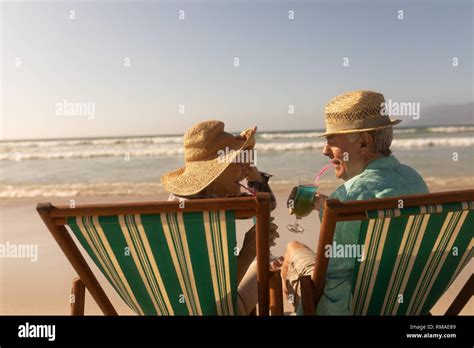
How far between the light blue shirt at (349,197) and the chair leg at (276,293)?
173 millimetres

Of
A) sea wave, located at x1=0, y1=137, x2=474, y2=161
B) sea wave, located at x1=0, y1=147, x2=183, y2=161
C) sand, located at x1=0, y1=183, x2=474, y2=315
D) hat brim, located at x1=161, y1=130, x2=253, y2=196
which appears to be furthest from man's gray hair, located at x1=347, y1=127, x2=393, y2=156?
sea wave, located at x1=0, y1=147, x2=183, y2=161

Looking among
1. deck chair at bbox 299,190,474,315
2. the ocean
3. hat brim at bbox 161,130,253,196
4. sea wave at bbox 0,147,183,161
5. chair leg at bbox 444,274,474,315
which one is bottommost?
sea wave at bbox 0,147,183,161

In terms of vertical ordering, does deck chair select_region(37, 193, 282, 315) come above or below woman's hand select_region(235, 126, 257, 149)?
below

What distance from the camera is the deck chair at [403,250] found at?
1.88 meters

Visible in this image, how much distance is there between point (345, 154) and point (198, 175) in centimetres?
71

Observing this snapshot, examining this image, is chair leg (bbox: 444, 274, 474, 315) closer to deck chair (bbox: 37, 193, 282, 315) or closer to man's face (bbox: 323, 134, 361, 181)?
man's face (bbox: 323, 134, 361, 181)

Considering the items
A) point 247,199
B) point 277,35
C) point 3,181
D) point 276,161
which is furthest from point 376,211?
point 277,35

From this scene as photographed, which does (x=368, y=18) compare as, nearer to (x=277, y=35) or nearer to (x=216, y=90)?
(x=277, y=35)

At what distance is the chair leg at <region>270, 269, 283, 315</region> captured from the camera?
7.36 ft

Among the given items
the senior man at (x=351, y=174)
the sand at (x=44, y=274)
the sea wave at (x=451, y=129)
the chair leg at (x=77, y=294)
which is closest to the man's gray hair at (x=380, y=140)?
the senior man at (x=351, y=174)

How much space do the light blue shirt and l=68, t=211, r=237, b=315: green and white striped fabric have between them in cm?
40
